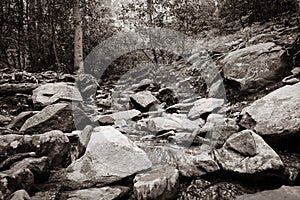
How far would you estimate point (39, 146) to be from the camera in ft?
9.82

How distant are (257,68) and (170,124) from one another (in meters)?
1.46

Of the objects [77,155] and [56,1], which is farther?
[56,1]

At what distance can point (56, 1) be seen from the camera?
7688 mm

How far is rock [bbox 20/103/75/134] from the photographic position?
136 inches

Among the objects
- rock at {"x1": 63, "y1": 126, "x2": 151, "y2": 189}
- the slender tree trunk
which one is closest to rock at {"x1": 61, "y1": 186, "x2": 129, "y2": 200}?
rock at {"x1": 63, "y1": 126, "x2": 151, "y2": 189}

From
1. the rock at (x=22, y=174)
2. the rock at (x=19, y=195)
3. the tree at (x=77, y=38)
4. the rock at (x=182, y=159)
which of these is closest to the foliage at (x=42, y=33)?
the tree at (x=77, y=38)

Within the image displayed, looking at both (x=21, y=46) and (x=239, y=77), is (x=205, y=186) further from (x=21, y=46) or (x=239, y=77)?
(x=21, y=46)

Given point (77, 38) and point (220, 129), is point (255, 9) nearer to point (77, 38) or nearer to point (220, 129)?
point (77, 38)

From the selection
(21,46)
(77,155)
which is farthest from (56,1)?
(77,155)

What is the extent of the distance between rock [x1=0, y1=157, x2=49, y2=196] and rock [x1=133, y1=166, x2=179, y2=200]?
0.91 meters

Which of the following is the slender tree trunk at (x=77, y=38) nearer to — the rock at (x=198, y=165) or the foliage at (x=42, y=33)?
the foliage at (x=42, y=33)

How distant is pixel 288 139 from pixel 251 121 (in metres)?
0.40

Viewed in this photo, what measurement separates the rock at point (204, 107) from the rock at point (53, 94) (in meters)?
1.78

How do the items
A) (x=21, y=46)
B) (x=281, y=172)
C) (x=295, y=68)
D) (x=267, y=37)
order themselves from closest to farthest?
1. (x=281, y=172)
2. (x=295, y=68)
3. (x=267, y=37)
4. (x=21, y=46)
